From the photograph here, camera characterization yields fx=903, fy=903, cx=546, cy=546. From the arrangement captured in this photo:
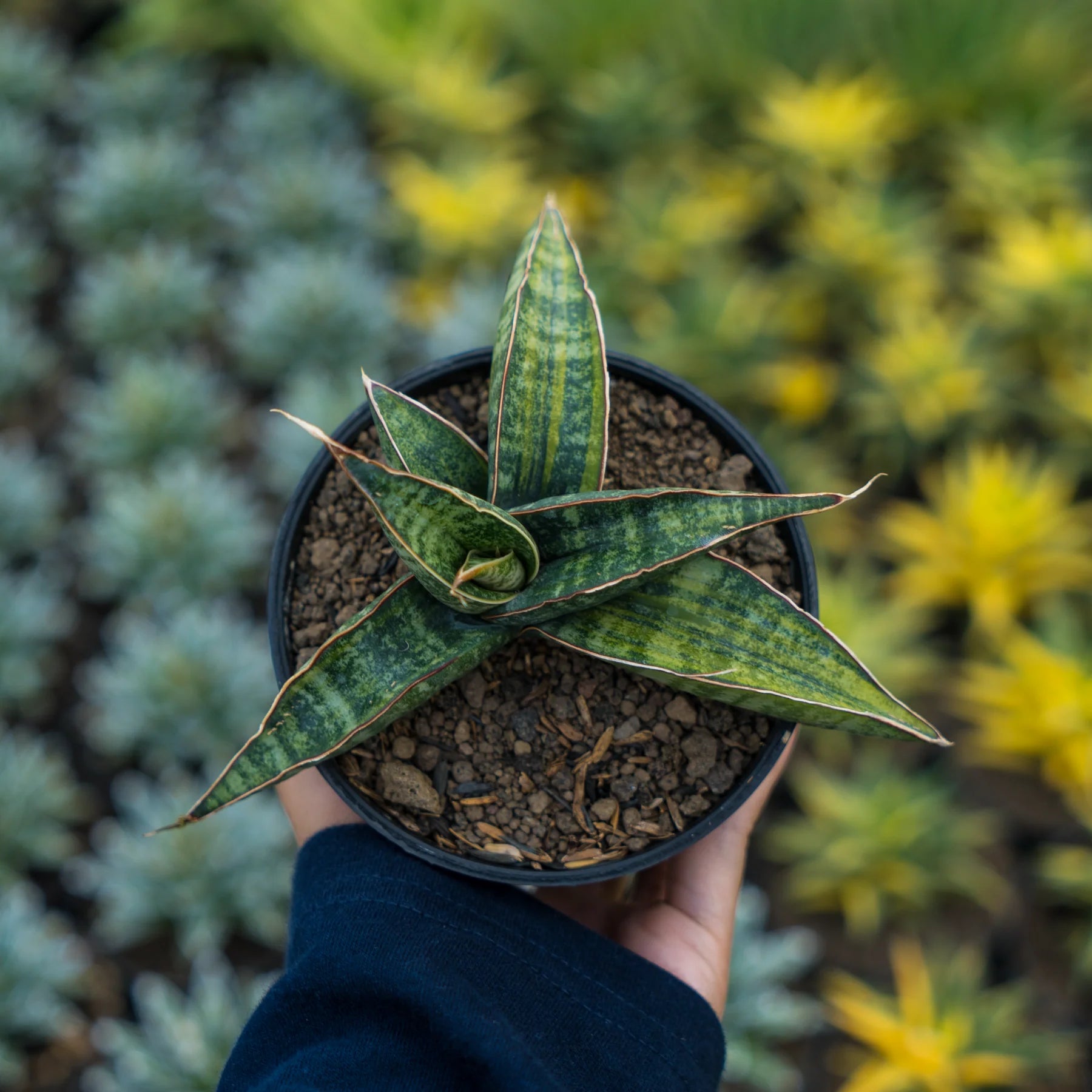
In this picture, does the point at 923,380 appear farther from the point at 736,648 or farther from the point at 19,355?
the point at 19,355

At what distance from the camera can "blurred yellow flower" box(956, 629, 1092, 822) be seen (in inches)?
59.7

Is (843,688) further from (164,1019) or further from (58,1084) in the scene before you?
(58,1084)

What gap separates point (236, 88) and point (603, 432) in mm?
2218

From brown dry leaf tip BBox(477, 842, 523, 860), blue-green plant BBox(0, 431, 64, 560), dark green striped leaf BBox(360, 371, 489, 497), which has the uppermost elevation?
dark green striped leaf BBox(360, 371, 489, 497)

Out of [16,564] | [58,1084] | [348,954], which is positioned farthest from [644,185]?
[58,1084]

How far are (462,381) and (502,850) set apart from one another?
0.46 meters

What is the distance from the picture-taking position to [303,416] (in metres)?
1.70

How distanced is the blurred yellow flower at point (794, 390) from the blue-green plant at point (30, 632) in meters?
1.43

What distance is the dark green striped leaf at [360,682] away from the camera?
0.67 meters

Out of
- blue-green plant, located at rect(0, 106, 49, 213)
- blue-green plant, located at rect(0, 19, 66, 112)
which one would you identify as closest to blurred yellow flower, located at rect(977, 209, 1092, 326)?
blue-green plant, located at rect(0, 106, 49, 213)

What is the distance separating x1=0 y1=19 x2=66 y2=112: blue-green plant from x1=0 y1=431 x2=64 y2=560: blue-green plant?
104cm

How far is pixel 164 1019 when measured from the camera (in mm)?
1292

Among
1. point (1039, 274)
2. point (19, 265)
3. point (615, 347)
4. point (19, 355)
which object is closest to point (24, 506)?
point (19, 355)

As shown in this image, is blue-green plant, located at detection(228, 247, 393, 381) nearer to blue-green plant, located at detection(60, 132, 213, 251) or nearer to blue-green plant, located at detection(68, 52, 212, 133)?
blue-green plant, located at detection(60, 132, 213, 251)
